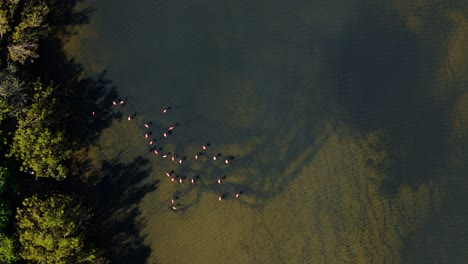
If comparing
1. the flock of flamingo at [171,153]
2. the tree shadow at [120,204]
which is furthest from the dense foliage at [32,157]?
the flock of flamingo at [171,153]

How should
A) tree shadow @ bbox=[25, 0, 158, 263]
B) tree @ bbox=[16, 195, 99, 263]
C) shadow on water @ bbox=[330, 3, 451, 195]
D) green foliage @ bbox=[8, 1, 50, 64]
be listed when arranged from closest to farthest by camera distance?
tree @ bbox=[16, 195, 99, 263] < green foliage @ bbox=[8, 1, 50, 64] < tree shadow @ bbox=[25, 0, 158, 263] < shadow on water @ bbox=[330, 3, 451, 195]

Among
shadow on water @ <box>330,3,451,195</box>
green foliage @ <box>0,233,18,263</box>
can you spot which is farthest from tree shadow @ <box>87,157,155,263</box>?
shadow on water @ <box>330,3,451,195</box>

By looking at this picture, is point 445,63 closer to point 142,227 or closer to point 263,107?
point 263,107

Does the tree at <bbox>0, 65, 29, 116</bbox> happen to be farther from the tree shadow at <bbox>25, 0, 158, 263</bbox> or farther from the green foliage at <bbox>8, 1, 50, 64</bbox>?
the tree shadow at <bbox>25, 0, 158, 263</bbox>

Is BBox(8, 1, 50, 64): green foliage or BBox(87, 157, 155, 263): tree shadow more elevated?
BBox(8, 1, 50, 64): green foliage

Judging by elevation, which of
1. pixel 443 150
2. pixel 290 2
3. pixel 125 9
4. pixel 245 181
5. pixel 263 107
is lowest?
pixel 443 150

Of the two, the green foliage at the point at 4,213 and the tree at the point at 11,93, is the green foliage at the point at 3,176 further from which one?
the tree at the point at 11,93

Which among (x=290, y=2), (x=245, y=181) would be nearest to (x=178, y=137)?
(x=245, y=181)
